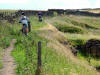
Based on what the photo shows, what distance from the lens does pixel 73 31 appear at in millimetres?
37719

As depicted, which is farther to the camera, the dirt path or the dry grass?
the dry grass

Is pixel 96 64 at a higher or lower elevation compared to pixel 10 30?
lower

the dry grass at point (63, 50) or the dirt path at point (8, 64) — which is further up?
the dirt path at point (8, 64)

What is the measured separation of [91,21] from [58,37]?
22049 mm

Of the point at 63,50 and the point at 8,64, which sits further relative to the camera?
the point at 63,50

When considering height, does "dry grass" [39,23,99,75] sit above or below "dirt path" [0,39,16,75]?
below

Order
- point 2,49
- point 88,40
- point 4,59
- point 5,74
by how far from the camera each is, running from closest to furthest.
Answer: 1. point 5,74
2. point 4,59
3. point 2,49
4. point 88,40

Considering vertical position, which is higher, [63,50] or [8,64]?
[8,64]

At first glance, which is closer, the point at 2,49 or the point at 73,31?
the point at 2,49

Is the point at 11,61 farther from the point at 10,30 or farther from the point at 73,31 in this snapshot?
the point at 73,31

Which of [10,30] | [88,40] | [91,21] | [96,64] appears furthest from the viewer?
[91,21]

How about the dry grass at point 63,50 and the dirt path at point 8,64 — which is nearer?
the dirt path at point 8,64

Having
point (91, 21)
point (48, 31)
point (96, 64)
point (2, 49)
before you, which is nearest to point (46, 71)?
→ point (2, 49)

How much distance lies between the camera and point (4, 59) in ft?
47.8
